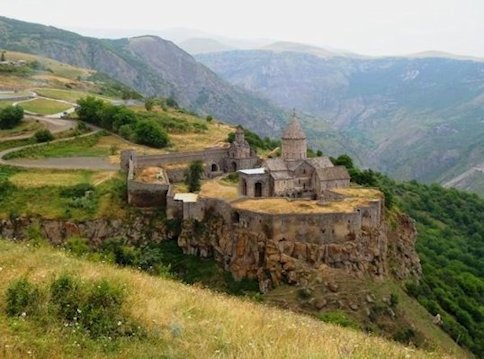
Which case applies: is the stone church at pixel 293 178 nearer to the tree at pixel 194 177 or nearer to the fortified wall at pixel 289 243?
the tree at pixel 194 177

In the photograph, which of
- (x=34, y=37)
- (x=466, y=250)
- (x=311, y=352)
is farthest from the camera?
(x=34, y=37)

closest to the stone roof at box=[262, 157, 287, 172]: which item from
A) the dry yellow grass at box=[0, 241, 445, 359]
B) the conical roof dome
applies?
the conical roof dome

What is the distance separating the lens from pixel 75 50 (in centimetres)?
19850

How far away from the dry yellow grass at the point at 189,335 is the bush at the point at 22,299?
0.52 ft

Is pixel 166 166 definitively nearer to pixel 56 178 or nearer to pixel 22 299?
pixel 56 178

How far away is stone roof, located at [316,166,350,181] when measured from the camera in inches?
1784

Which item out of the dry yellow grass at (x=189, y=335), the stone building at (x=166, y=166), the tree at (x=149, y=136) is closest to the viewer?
Result: the dry yellow grass at (x=189, y=335)

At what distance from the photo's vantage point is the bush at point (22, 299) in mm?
8664

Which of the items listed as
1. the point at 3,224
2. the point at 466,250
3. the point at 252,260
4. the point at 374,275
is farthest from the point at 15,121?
the point at 466,250

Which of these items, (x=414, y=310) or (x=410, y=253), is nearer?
(x=414, y=310)

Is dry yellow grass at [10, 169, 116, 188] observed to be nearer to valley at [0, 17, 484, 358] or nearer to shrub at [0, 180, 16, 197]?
valley at [0, 17, 484, 358]

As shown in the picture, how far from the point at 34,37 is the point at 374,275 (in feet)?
586

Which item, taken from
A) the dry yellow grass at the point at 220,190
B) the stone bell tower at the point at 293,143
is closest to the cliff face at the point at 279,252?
the dry yellow grass at the point at 220,190

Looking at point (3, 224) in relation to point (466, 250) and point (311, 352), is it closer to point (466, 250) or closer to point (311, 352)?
point (311, 352)
